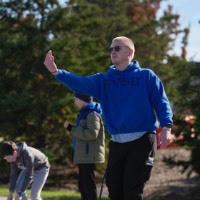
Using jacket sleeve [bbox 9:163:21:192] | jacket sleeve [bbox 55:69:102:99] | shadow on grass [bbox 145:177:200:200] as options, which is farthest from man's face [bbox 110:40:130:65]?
shadow on grass [bbox 145:177:200:200]

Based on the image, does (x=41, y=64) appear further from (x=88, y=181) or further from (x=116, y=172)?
(x=116, y=172)

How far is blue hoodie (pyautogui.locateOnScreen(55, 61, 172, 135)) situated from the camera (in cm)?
532

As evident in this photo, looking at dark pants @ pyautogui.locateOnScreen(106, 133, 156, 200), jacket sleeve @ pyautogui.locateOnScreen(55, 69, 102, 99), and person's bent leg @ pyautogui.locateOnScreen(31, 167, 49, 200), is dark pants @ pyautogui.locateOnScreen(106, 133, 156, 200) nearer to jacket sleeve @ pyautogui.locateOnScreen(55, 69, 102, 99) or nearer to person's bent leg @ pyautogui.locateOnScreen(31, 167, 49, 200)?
jacket sleeve @ pyautogui.locateOnScreen(55, 69, 102, 99)

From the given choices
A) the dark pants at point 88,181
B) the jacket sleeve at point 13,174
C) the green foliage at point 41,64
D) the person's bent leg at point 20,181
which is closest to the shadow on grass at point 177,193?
the green foliage at point 41,64

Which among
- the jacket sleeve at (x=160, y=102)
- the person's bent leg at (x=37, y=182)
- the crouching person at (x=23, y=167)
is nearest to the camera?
the jacket sleeve at (x=160, y=102)

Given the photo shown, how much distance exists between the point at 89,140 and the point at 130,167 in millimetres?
2204

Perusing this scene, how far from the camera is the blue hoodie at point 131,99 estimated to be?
5.32 meters

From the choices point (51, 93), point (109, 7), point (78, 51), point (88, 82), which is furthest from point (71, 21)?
point (88, 82)

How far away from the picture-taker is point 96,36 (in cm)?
1725

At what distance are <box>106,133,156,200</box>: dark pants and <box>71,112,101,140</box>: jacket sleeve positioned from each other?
72.3 inches

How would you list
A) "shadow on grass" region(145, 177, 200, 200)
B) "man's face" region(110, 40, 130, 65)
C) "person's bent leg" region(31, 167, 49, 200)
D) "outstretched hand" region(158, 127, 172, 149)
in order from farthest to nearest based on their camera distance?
"shadow on grass" region(145, 177, 200, 200) → "person's bent leg" region(31, 167, 49, 200) → "man's face" region(110, 40, 130, 65) → "outstretched hand" region(158, 127, 172, 149)

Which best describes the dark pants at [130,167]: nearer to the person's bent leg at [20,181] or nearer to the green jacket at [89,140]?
the green jacket at [89,140]

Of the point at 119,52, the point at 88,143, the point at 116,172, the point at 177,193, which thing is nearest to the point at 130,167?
the point at 116,172

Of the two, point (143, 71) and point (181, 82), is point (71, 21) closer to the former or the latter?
point (181, 82)
